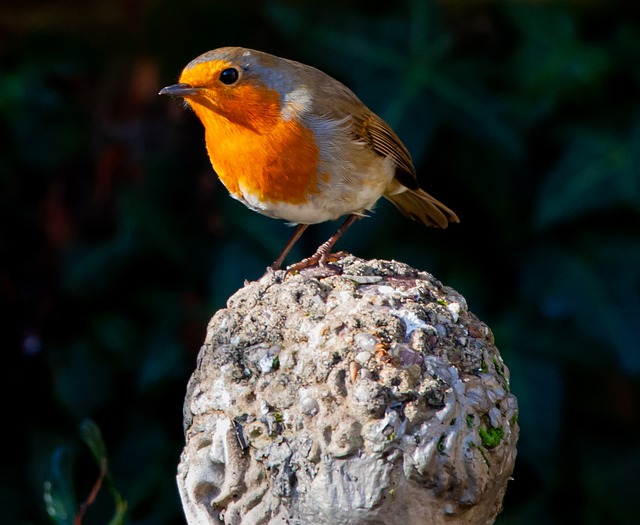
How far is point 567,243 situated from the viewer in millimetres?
3824

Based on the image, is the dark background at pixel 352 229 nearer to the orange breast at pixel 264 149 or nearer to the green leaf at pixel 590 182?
the green leaf at pixel 590 182

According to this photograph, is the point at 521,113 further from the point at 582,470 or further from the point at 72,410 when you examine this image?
the point at 72,410

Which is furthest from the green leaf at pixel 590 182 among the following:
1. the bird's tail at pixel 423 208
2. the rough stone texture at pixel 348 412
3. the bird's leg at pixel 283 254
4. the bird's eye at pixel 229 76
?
the rough stone texture at pixel 348 412

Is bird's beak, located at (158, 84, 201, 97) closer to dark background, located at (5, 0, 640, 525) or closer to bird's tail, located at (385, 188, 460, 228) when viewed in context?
bird's tail, located at (385, 188, 460, 228)

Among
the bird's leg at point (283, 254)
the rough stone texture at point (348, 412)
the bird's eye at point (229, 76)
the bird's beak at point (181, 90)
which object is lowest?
the bird's leg at point (283, 254)

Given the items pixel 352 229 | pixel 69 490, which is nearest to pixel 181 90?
pixel 69 490

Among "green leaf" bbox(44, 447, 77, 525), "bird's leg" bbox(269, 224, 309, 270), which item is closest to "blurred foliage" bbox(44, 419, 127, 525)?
"green leaf" bbox(44, 447, 77, 525)

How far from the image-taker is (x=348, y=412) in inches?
69.7

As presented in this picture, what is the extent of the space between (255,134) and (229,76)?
0.15 meters

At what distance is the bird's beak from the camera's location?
2.49 metres

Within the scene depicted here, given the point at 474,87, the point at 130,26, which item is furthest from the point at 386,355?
the point at 130,26

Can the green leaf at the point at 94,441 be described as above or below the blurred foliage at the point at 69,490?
above

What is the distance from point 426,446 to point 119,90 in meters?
2.62

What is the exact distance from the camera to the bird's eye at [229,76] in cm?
258
